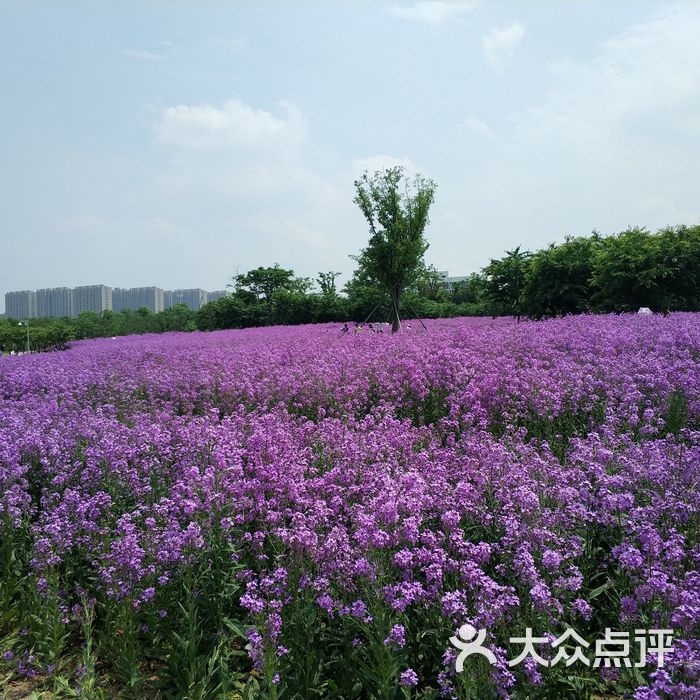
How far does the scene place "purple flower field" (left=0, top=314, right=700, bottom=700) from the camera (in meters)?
2.73

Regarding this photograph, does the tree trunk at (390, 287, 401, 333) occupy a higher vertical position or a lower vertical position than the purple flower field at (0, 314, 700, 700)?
higher

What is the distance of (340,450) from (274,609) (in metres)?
2.13

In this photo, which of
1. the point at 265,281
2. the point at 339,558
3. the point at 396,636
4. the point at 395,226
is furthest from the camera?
the point at 265,281

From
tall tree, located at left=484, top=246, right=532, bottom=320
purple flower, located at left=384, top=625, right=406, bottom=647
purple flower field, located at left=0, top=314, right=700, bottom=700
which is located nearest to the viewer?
purple flower, located at left=384, top=625, right=406, bottom=647

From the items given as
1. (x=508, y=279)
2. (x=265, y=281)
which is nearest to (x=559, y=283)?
(x=508, y=279)

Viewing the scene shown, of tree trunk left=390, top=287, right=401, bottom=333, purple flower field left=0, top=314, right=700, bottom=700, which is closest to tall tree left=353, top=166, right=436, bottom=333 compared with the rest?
tree trunk left=390, top=287, right=401, bottom=333

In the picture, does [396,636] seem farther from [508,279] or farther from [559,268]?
[508,279]

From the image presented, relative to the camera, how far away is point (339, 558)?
10.4 feet

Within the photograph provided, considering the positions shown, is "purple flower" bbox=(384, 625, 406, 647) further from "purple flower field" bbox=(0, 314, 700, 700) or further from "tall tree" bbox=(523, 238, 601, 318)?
"tall tree" bbox=(523, 238, 601, 318)

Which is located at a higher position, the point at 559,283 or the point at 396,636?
the point at 559,283

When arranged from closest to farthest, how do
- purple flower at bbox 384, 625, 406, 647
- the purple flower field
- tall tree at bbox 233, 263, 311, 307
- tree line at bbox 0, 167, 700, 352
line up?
purple flower at bbox 384, 625, 406, 647 < the purple flower field < tree line at bbox 0, 167, 700, 352 < tall tree at bbox 233, 263, 311, 307

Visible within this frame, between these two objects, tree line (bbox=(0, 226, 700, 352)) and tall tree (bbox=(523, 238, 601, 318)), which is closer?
tree line (bbox=(0, 226, 700, 352))

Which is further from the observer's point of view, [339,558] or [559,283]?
[559,283]

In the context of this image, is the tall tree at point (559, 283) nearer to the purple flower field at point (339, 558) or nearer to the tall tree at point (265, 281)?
the purple flower field at point (339, 558)
